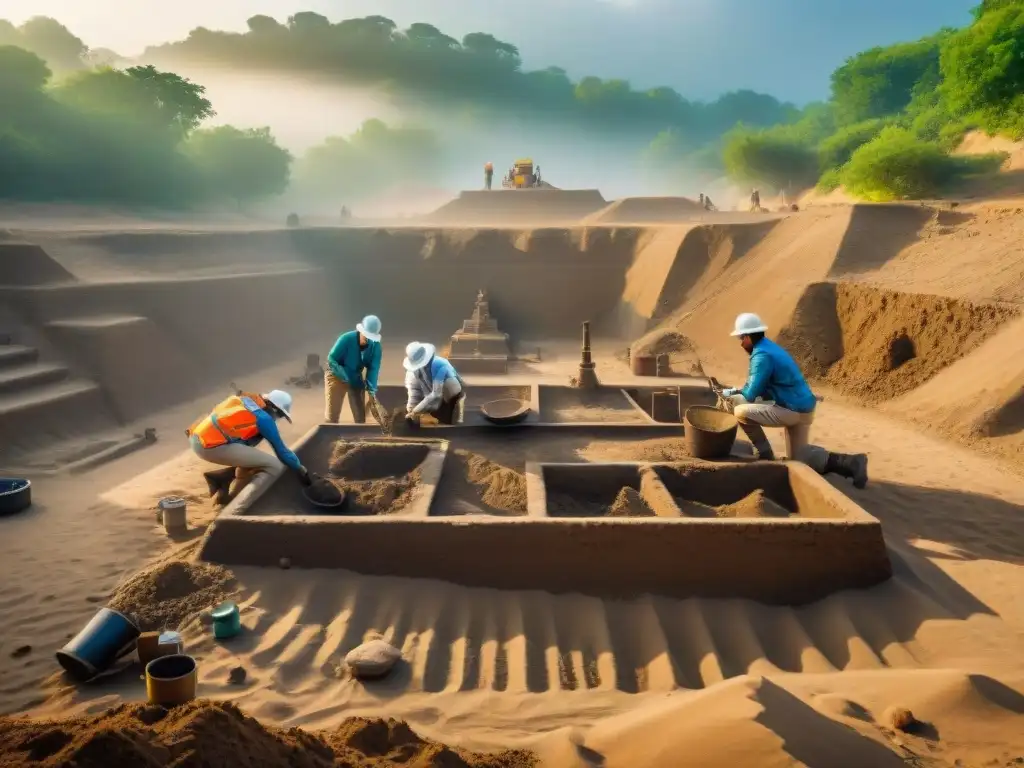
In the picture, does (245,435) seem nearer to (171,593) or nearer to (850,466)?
(171,593)

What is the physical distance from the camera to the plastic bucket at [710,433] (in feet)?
20.8

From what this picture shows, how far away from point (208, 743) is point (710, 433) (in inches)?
184

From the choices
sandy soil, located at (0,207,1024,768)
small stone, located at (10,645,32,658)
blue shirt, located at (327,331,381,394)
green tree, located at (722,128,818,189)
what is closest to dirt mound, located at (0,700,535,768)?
sandy soil, located at (0,207,1024,768)

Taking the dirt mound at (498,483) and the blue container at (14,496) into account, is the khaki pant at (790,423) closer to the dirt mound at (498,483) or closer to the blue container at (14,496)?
the dirt mound at (498,483)

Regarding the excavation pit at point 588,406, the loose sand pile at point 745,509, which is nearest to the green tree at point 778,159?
the excavation pit at point 588,406

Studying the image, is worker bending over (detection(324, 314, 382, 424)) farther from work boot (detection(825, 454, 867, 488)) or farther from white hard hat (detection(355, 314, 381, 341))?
work boot (detection(825, 454, 867, 488))

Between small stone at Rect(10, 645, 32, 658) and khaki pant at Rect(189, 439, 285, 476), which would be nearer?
small stone at Rect(10, 645, 32, 658)

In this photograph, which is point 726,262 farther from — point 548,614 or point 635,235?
point 548,614

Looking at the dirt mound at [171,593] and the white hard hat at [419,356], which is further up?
the white hard hat at [419,356]

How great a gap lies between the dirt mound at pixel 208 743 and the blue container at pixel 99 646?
0.77 m

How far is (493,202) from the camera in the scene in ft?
92.6

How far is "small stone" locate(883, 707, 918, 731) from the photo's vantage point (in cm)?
312

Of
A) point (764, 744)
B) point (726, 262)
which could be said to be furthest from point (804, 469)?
point (726, 262)

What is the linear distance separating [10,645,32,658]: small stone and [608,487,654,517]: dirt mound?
12.1ft
